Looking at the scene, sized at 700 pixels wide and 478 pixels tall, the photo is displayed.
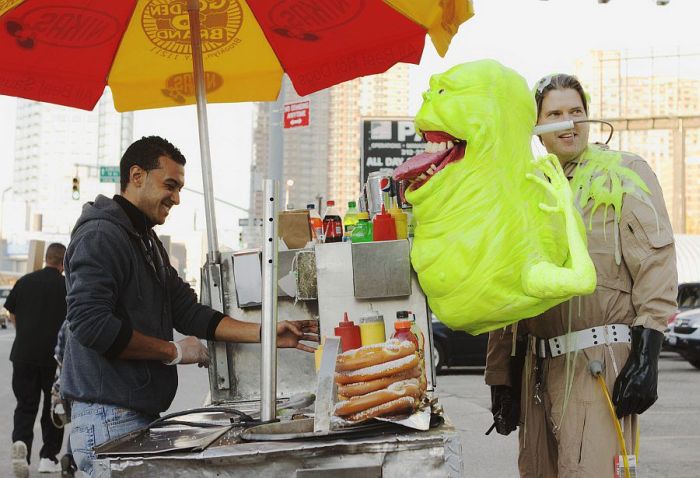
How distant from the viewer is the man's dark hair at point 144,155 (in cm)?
375

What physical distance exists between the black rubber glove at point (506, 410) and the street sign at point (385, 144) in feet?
60.0

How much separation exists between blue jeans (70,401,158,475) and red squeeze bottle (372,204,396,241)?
1.22m

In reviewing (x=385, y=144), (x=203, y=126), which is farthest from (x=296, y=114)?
(x=203, y=126)

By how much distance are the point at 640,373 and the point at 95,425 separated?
6.98 feet

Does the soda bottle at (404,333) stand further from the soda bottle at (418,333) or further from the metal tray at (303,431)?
the metal tray at (303,431)

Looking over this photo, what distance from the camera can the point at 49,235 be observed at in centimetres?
8819

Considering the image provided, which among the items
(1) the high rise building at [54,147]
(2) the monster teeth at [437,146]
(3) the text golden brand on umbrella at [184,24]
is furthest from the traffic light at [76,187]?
(1) the high rise building at [54,147]

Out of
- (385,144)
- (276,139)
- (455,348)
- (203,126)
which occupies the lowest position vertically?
(455,348)

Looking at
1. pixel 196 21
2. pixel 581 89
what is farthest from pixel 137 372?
pixel 581 89

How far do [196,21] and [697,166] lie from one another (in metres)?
69.3

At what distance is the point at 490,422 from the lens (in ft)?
35.4

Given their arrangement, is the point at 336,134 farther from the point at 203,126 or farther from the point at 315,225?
the point at 315,225

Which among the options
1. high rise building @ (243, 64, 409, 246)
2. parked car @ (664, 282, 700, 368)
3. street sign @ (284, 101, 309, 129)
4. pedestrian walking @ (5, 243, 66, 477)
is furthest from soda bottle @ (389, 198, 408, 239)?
high rise building @ (243, 64, 409, 246)

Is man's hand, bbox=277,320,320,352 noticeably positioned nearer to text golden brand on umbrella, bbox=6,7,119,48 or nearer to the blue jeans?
the blue jeans
